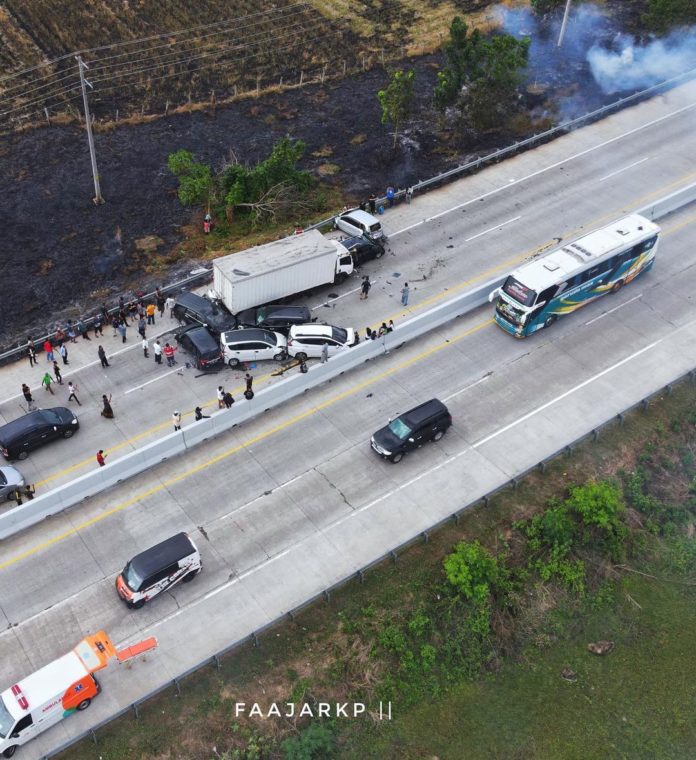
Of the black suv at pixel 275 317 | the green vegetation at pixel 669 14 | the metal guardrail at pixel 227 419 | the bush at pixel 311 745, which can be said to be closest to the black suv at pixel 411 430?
the metal guardrail at pixel 227 419

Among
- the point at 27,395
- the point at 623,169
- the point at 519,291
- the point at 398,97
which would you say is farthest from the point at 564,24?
the point at 27,395

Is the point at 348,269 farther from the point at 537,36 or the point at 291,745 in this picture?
the point at 537,36

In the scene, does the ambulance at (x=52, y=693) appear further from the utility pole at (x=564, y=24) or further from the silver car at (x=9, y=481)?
the utility pole at (x=564, y=24)

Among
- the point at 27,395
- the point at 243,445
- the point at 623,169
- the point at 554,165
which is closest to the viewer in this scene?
the point at 243,445

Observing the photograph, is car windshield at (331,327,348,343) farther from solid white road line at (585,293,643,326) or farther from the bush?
the bush

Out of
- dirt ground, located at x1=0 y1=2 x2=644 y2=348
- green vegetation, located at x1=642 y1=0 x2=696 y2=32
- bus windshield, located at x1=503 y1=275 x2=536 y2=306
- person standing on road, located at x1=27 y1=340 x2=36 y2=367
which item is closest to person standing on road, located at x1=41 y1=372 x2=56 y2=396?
person standing on road, located at x1=27 y1=340 x2=36 y2=367

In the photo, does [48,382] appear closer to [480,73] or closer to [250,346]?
[250,346]
